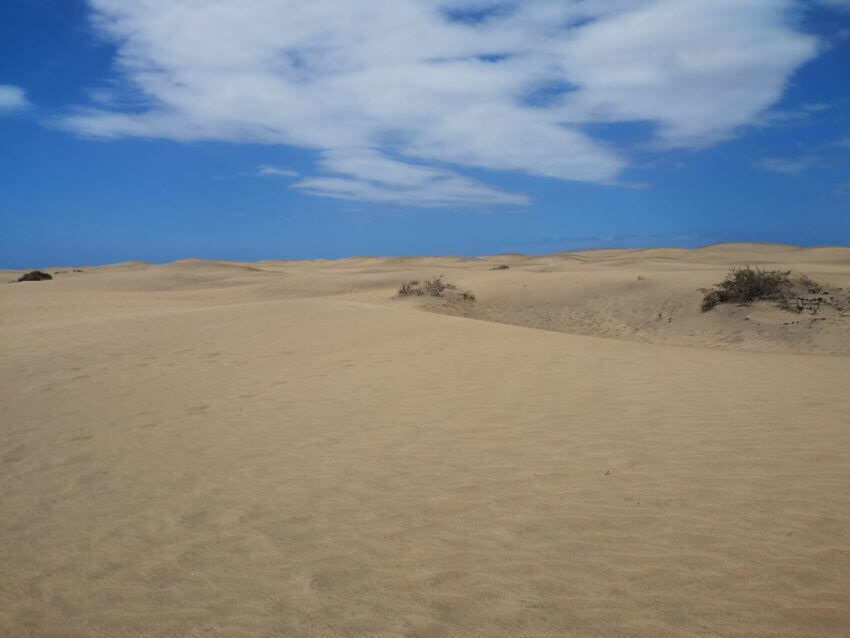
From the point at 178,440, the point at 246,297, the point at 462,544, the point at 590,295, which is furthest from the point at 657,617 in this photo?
the point at 246,297

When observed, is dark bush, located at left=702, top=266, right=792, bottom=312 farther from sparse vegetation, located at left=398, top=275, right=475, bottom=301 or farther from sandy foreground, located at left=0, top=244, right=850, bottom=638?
sparse vegetation, located at left=398, top=275, right=475, bottom=301

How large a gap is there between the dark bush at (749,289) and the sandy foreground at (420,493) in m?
5.39

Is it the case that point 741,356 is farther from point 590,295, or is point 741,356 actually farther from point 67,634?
point 67,634

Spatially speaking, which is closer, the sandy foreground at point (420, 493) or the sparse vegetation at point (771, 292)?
the sandy foreground at point (420, 493)

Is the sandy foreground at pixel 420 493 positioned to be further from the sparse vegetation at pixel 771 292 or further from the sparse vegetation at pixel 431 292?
the sparse vegetation at pixel 431 292

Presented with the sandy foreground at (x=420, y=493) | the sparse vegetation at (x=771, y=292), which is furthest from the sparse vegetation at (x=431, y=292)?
the sandy foreground at (x=420, y=493)

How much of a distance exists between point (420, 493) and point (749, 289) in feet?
48.4

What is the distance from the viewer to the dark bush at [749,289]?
15.9 meters

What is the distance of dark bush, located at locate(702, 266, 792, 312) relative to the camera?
15.9 m

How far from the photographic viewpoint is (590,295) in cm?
2061

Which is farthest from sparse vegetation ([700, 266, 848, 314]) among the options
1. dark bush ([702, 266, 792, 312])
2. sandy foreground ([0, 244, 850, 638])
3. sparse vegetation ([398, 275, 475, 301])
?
sparse vegetation ([398, 275, 475, 301])

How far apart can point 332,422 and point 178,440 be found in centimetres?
164

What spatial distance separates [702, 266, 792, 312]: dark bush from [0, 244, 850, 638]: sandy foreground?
5392 millimetres

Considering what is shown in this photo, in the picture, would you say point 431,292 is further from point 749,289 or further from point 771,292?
point 771,292
